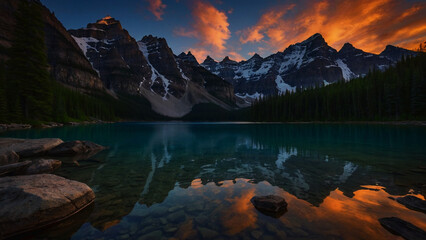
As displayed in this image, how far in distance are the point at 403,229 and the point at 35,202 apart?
33.0 ft

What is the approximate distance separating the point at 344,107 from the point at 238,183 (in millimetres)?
98130

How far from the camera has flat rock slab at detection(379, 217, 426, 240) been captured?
460 centimetres

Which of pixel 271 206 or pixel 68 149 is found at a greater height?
pixel 68 149

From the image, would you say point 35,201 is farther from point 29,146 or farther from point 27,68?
point 27,68

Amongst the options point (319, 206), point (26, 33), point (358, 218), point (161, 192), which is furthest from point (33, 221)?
point (26, 33)

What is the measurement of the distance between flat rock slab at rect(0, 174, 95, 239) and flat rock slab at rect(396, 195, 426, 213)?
1137 cm

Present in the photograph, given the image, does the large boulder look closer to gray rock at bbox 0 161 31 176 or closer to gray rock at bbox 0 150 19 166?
gray rock at bbox 0 150 19 166

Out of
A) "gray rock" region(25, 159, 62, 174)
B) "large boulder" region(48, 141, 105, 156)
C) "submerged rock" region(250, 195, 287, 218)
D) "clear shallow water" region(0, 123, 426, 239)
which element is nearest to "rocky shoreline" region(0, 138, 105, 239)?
"clear shallow water" region(0, 123, 426, 239)

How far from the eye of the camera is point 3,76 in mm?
42906

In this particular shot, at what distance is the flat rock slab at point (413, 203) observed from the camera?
20.5ft

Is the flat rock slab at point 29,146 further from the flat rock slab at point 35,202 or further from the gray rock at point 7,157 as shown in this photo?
the flat rock slab at point 35,202

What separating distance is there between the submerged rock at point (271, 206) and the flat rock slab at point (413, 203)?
4.21 meters

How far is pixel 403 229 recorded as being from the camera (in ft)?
16.0

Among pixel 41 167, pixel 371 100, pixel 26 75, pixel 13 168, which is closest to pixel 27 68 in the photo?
pixel 26 75
